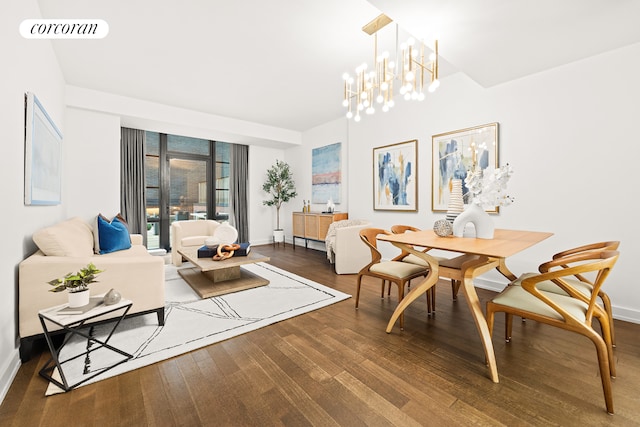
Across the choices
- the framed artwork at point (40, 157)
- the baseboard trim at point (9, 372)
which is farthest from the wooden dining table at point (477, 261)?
the framed artwork at point (40, 157)

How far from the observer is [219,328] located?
7.61 ft

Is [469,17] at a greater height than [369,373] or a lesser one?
greater

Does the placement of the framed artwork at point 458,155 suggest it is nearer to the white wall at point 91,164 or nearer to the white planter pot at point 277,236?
the white planter pot at point 277,236

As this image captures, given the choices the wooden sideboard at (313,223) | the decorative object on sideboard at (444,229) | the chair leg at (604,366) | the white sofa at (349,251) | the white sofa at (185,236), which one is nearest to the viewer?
the chair leg at (604,366)

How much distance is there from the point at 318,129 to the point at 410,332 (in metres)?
4.99

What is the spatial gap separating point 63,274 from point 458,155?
14.0ft

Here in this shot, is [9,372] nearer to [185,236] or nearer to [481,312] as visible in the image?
[481,312]

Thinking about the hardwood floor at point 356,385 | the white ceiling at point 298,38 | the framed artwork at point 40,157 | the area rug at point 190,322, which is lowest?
the hardwood floor at point 356,385

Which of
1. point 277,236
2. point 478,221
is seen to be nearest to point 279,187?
point 277,236

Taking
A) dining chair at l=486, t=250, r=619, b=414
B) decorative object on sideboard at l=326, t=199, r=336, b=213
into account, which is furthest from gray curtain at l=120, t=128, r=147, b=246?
dining chair at l=486, t=250, r=619, b=414

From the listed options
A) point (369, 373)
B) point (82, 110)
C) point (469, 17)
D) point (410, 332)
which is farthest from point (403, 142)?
point (82, 110)

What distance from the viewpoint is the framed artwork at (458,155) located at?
3.37 m

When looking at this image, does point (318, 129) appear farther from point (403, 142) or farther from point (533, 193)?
point (533, 193)

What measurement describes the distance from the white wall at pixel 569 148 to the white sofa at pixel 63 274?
3.77 meters
